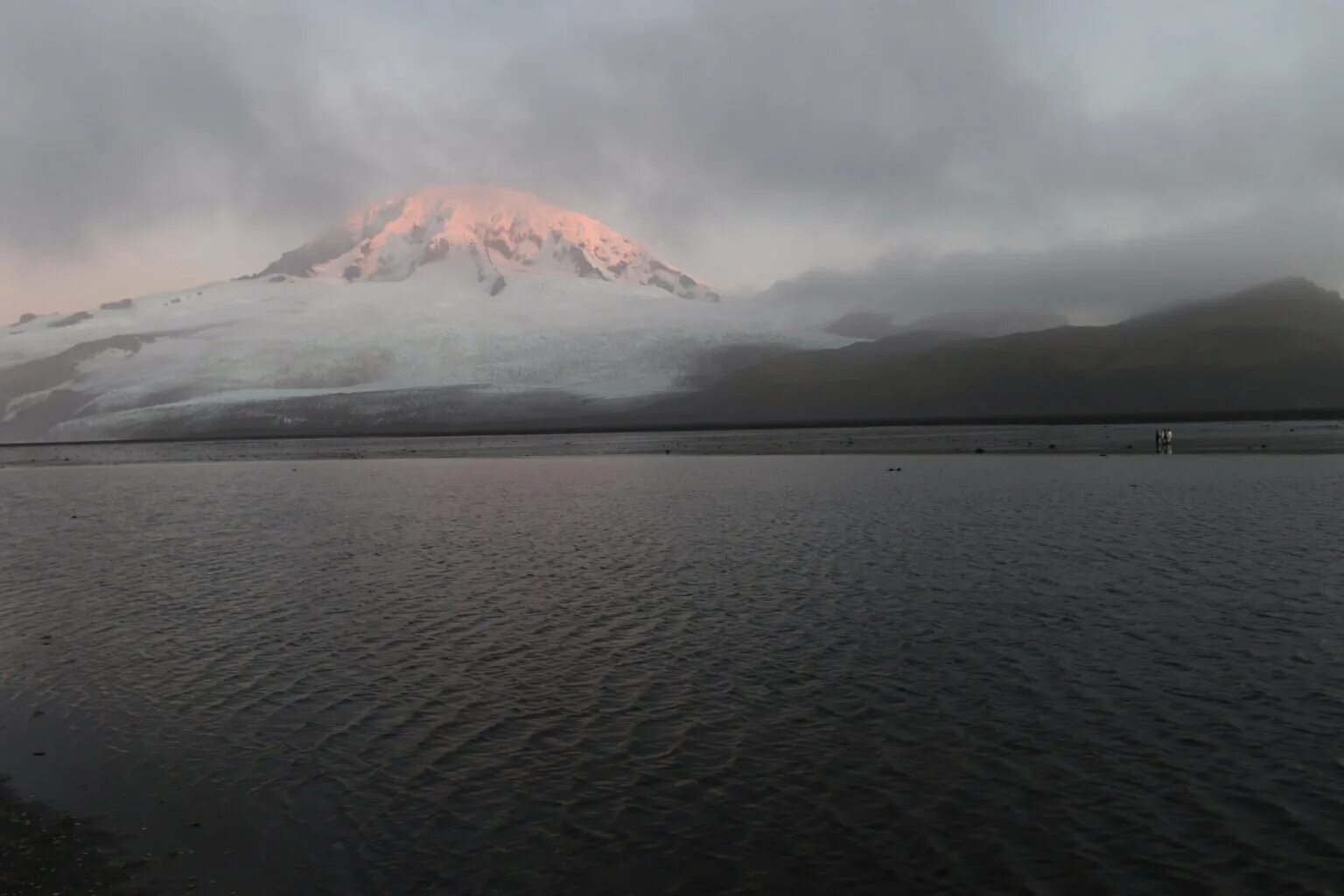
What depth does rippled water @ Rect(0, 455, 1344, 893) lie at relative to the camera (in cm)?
1135

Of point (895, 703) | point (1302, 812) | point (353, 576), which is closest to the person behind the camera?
point (1302, 812)

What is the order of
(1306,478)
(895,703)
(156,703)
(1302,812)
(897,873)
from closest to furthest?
(897,873) < (1302,812) < (895,703) < (156,703) < (1306,478)

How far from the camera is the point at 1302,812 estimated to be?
11.9 metres

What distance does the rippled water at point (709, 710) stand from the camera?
11352mm

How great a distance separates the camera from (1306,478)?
58688mm

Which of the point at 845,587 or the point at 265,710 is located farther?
the point at 845,587

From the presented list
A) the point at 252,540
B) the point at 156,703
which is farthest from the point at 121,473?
the point at 156,703

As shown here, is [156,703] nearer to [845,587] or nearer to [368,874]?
[368,874]

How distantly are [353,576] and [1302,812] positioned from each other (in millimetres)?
28029

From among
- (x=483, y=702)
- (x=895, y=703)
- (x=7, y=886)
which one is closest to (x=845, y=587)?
(x=895, y=703)

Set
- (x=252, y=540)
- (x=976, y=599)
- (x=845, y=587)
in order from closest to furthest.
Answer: (x=976, y=599)
(x=845, y=587)
(x=252, y=540)

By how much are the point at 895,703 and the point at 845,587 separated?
→ 1074 cm

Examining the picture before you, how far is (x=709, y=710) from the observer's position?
16516 millimetres

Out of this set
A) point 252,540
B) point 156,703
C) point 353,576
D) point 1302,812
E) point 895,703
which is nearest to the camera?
point 1302,812
